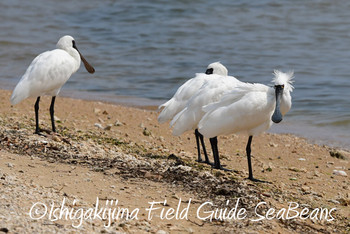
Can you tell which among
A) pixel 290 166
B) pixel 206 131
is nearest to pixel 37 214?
pixel 206 131

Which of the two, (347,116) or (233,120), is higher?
(233,120)

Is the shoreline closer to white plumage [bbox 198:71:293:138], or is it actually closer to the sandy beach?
the sandy beach

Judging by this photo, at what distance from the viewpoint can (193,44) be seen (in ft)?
67.1

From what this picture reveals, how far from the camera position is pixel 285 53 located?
1905 cm

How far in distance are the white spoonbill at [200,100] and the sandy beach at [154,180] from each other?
529 mm

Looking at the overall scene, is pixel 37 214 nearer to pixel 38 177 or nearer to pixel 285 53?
pixel 38 177

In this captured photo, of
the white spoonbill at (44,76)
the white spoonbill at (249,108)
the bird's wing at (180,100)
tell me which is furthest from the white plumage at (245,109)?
the white spoonbill at (44,76)

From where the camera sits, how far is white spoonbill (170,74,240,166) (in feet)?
28.1

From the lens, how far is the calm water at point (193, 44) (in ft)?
48.6

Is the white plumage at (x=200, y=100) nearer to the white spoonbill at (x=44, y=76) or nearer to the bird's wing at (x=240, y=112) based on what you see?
the bird's wing at (x=240, y=112)

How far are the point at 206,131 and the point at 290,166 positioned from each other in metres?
2.03

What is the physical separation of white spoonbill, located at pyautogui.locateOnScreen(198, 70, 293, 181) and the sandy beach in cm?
61

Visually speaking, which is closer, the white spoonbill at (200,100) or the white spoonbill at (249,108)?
the white spoonbill at (249,108)

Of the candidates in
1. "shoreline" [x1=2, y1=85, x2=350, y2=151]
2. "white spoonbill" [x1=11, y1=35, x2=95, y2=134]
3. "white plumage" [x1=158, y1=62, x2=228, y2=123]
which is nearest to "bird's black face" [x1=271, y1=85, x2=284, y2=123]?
"white plumage" [x1=158, y1=62, x2=228, y2=123]
